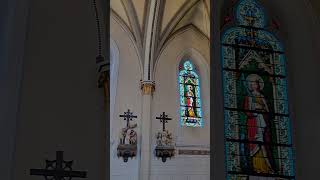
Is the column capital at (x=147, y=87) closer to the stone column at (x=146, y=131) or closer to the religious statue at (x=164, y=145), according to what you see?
the stone column at (x=146, y=131)

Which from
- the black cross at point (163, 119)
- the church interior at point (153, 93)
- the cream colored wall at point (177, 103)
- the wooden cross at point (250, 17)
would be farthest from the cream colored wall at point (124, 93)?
the wooden cross at point (250, 17)

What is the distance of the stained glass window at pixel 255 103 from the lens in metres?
8.46

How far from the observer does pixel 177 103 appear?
14.7 metres

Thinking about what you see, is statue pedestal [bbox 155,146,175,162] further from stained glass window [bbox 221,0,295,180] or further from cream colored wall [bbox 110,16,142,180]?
stained glass window [bbox 221,0,295,180]

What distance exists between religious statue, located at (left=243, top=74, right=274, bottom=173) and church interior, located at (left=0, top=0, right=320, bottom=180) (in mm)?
17

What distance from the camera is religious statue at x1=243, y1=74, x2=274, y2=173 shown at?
8.51m

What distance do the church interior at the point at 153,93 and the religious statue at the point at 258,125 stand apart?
0.05 feet
